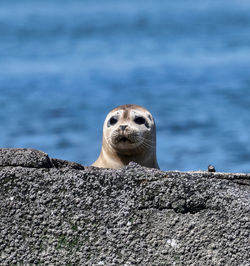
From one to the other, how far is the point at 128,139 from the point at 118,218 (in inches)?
149

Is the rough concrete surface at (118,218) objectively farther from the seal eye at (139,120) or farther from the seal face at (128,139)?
the seal eye at (139,120)

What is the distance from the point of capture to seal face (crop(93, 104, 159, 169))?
8180mm

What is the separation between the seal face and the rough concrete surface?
353cm

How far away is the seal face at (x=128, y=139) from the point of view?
26.8 ft

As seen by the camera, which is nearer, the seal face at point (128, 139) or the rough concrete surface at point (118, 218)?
the rough concrete surface at point (118, 218)

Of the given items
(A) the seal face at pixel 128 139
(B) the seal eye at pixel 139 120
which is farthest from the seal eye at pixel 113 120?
(B) the seal eye at pixel 139 120

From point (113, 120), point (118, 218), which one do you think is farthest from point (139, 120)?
point (118, 218)

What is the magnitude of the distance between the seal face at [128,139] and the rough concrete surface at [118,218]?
11.6ft

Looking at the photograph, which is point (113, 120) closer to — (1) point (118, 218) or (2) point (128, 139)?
(2) point (128, 139)

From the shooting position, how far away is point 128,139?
8211 millimetres

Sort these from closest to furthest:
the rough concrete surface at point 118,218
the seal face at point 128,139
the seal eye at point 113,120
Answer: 1. the rough concrete surface at point 118,218
2. the seal face at point 128,139
3. the seal eye at point 113,120

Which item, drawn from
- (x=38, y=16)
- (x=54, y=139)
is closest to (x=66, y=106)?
(x=54, y=139)

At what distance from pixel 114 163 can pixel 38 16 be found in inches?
1985

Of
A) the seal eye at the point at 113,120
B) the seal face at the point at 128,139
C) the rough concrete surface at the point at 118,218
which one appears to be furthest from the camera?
the seal eye at the point at 113,120
